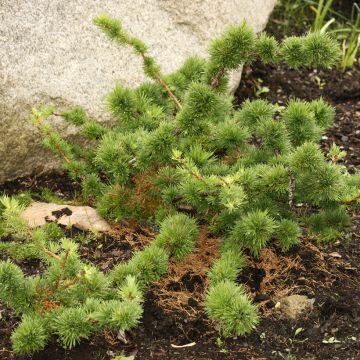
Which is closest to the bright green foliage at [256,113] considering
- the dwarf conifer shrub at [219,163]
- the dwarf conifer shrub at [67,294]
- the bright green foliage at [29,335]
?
the dwarf conifer shrub at [219,163]

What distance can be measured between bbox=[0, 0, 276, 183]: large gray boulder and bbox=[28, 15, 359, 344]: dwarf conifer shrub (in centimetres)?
49

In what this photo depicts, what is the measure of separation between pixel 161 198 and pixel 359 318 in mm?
1181

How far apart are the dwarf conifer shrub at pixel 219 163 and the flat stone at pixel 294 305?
7.6 inches

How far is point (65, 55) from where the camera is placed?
4234mm

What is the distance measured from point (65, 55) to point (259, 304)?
201 centimetres

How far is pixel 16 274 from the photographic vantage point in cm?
267

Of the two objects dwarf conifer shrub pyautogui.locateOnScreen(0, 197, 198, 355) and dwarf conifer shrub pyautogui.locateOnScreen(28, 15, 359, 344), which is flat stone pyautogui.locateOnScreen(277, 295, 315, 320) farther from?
dwarf conifer shrub pyautogui.locateOnScreen(0, 197, 198, 355)

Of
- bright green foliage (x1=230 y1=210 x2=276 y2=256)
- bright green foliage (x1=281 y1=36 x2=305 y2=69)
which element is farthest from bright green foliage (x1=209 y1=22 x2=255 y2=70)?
bright green foliage (x1=230 y1=210 x2=276 y2=256)

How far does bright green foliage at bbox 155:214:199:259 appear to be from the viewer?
9.91 feet

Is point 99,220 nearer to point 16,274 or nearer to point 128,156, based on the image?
point 128,156

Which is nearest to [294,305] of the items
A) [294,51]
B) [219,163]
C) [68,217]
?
[219,163]

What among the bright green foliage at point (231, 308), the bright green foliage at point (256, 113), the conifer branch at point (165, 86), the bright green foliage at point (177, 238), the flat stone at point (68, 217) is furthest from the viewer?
the flat stone at point (68, 217)

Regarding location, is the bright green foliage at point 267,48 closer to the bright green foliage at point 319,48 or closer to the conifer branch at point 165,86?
the bright green foliage at point 319,48

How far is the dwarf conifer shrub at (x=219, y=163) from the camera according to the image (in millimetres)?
2920
